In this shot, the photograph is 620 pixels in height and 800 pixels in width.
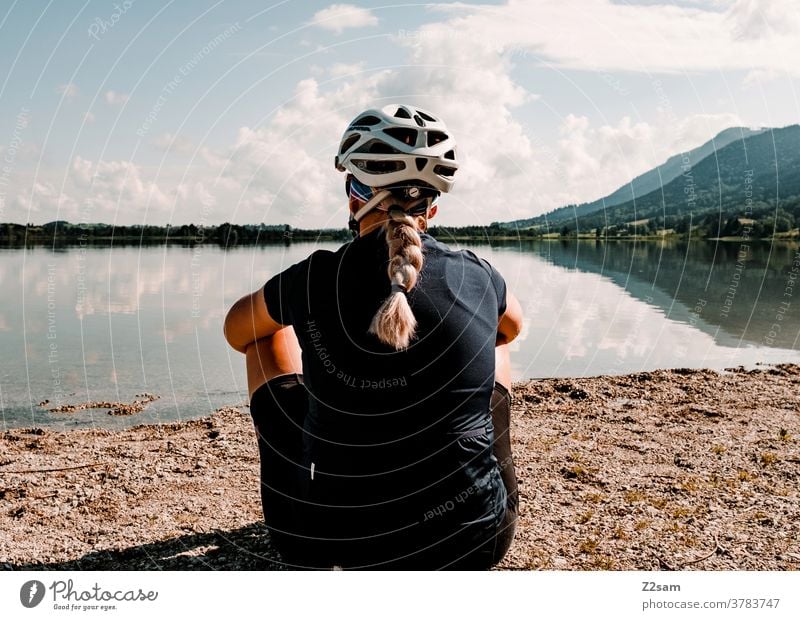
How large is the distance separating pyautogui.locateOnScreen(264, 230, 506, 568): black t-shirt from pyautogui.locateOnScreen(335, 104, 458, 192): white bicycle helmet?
421 mm

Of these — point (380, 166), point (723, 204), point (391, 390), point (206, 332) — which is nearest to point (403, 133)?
point (380, 166)

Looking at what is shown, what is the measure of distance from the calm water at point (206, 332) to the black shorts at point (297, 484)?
18.3 feet

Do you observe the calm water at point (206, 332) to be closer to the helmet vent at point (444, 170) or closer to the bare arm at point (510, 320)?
the bare arm at point (510, 320)

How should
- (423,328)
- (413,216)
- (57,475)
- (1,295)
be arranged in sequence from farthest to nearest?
(1,295), (57,475), (413,216), (423,328)

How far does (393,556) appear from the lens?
113 inches

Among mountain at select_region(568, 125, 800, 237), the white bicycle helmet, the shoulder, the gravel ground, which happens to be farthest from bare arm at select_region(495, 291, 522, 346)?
mountain at select_region(568, 125, 800, 237)

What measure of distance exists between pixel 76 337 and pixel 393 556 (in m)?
13.7

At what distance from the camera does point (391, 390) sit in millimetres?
2695

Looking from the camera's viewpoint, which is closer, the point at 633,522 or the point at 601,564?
the point at 601,564

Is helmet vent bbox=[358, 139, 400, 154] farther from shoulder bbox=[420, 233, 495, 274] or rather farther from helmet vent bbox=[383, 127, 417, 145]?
shoulder bbox=[420, 233, 495, 274]

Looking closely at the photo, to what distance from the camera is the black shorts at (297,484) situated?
302cm

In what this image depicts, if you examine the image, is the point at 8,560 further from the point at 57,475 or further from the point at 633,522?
the point at 633,522
